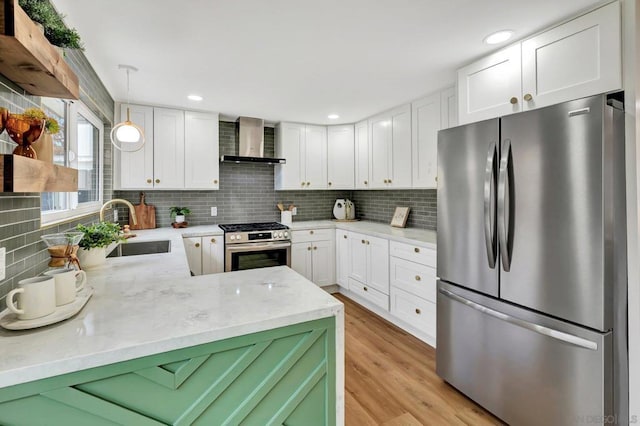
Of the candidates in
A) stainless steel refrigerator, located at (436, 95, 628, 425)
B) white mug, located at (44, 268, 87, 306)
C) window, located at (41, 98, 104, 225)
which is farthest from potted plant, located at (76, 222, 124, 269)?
stainless steel refrigerator, located at (436, 95, 628, 425)

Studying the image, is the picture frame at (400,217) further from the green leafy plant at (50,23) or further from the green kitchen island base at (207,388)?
the green leafy plant at (50,23)

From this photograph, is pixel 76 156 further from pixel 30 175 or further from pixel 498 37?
pixel 498 37

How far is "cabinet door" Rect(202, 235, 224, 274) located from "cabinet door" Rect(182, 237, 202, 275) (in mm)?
42

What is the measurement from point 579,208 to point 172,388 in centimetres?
183

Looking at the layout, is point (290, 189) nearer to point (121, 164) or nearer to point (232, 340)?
point (121, 164)

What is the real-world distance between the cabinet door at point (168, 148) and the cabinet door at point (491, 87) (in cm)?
290

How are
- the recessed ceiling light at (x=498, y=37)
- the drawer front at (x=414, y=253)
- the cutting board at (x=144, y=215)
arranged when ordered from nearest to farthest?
the recessed ceiling light at (x=498, y=37) < the drawer front at (x=414, y=253) < the cutting board at (x=144, y=215)

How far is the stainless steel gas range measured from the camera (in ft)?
11.5

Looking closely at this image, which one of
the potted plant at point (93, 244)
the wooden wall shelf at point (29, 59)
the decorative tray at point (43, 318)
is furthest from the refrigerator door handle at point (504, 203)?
the potted plant at point (93, 244)

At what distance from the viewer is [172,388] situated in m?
0.92

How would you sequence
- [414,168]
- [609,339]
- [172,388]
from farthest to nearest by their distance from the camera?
1. [414,168]
2. [609,339]
3. [172,388]

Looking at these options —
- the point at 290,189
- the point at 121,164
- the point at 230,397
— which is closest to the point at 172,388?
the point at 230,397

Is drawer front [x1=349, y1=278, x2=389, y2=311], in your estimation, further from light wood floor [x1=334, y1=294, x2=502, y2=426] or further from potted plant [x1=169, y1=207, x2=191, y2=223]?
potted plant [x1=169, y1=207, x2=191, y2=223]

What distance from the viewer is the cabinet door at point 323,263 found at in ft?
13.2
